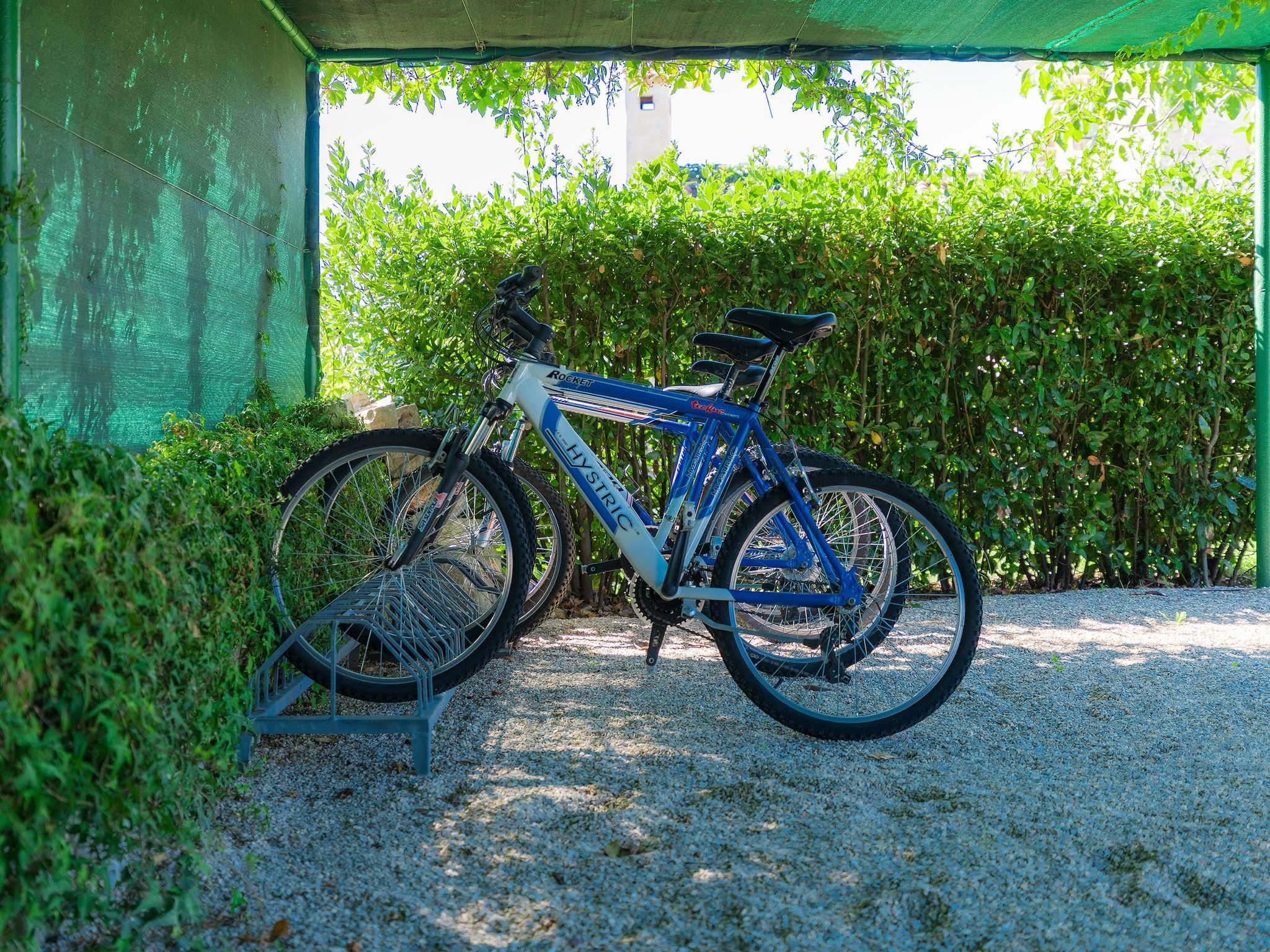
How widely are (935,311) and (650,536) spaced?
95.3 inches

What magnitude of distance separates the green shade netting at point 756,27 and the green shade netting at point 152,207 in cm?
55

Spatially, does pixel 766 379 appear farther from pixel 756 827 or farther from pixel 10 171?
pixel 10 171

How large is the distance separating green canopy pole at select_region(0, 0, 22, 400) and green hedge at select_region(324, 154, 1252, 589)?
227 cm

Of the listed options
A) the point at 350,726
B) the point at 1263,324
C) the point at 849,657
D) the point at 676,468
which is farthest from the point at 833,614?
the point at 1263,324

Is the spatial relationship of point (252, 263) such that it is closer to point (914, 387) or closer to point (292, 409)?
point (292, 409)

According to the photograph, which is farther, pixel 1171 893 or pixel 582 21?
Result: pixel 582 21

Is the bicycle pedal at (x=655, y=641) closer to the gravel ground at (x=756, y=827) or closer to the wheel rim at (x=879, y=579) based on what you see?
the gravel ground at (x=756, y=827)

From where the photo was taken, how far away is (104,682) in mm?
1362

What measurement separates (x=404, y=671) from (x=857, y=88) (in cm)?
405

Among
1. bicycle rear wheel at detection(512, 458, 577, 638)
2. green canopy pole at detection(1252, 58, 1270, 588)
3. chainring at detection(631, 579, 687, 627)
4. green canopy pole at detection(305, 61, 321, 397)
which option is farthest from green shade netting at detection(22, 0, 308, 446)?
green canopy pole at detection(1252, 58, 1270, 588)

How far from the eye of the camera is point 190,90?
304cm

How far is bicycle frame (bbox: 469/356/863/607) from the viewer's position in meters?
2.66

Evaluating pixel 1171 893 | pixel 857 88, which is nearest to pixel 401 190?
pixel 857 88

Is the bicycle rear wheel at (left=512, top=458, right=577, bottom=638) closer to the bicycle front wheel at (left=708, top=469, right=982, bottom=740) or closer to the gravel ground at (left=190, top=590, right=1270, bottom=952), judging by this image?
the gravel ground at (left=190, top=590, right=1270, bottom=952)
